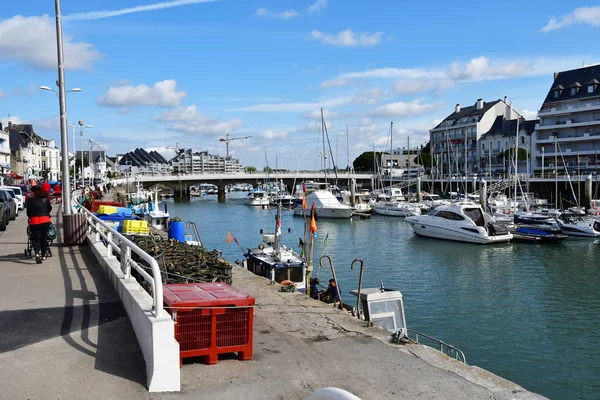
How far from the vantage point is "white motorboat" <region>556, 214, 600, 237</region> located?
42.8 metres

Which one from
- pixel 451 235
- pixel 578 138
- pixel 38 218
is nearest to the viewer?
pixel 38 218

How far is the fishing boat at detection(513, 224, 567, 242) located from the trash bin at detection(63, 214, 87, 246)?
3437 centimetres

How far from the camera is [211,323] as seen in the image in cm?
698

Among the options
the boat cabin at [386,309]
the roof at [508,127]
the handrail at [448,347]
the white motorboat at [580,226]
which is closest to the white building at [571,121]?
the roof at [508,127]

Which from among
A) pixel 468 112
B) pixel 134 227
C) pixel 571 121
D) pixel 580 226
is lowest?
pixel 580 226

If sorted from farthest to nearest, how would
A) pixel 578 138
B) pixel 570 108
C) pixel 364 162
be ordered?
pixel 364 162 < pixel 570 108 < pixel 578 138

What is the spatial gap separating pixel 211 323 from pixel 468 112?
11401 centimetres

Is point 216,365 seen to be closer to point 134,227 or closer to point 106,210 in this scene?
point 134,227

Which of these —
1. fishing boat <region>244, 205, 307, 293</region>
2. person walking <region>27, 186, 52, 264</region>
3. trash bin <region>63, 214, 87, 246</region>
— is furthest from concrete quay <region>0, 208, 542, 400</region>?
fishing boat <region>244, 205, 307, 293</region>

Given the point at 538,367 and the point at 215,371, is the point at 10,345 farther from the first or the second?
the point at 538,367

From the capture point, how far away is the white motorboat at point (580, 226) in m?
42.8

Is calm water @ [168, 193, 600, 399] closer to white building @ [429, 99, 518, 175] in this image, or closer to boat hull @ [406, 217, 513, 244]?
boat hull @ [406, 217, 513, 244]

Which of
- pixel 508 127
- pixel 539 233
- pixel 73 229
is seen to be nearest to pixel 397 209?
pixel 539 233

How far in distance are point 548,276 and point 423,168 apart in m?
89.3
